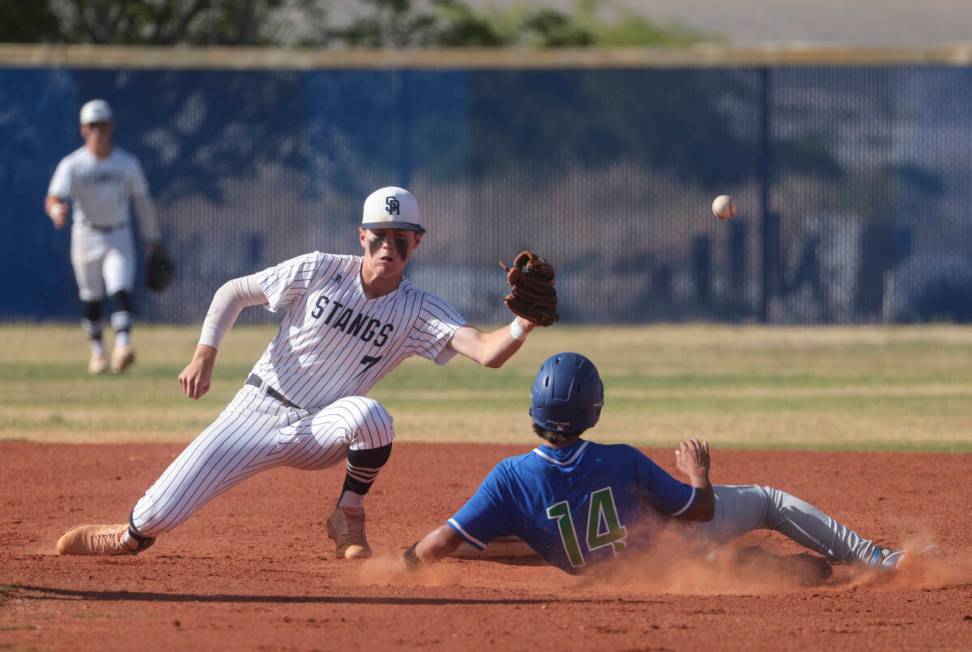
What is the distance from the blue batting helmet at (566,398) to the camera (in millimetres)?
5246

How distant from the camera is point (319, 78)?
65.5ft

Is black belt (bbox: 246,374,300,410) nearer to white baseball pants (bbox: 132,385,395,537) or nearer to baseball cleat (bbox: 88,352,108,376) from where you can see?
white baseball pants (bbox: 132,385,395,537)

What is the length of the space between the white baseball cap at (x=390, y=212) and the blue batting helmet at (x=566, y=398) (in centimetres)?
99

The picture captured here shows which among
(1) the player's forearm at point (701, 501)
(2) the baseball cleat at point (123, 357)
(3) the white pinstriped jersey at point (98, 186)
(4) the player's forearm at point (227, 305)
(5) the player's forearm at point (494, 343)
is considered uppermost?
(3) the white pinstriped jersey at point (98, 186)

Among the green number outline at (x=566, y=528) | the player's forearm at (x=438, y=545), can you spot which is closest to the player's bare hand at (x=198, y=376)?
the player's forearm at (x=438, y=545)

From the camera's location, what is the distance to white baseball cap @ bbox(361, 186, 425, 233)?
19.6ft

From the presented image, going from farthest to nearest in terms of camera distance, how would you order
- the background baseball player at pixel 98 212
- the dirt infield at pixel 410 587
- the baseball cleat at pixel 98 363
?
the baseball cleat at pixel 98 363 → the background baseball player at pixel 98 212 → the dirt infield at pixel 410 587

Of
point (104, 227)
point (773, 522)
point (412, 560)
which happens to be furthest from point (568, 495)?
point (104, 227)

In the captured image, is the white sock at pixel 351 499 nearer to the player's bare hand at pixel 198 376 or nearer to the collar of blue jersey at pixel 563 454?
the player's bare hand at pixel 198 376

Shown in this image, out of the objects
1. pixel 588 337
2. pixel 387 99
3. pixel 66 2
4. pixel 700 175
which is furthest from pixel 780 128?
pixel 66 2

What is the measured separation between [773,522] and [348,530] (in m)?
1.72

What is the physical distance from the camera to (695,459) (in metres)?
5.30

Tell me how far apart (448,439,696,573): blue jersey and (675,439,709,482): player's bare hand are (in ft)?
0.20

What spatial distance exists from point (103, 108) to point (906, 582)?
31.7 ft
